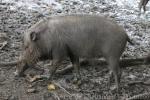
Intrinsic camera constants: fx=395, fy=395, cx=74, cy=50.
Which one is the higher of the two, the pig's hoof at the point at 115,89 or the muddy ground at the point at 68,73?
the muddy ground at the point at 68,73

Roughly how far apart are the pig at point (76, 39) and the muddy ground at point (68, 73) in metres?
0.31

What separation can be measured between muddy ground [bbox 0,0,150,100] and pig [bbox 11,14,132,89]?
0.31 metres

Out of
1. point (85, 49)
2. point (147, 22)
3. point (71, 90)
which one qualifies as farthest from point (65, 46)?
point (147, 22)

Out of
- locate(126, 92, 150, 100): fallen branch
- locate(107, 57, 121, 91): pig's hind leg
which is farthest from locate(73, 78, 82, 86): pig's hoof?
locate(126, 92, 150, 100): fallen branch

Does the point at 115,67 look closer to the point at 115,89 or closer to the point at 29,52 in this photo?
the point at 115,89

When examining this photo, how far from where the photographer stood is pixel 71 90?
5.46m

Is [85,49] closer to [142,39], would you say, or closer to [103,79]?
[103,79]

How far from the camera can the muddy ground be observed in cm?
532

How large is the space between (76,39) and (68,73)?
810 millimetres

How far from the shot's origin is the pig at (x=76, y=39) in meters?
5.25

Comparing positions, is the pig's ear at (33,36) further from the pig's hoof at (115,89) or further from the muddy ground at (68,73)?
the pig's hoof at (115,89)

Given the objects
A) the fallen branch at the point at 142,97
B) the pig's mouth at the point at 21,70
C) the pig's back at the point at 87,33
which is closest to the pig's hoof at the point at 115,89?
the fallen branch at the point at 142,97

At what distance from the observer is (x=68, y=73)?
597 cm

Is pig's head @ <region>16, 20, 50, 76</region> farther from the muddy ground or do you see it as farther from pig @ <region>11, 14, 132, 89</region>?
the muddy ground
